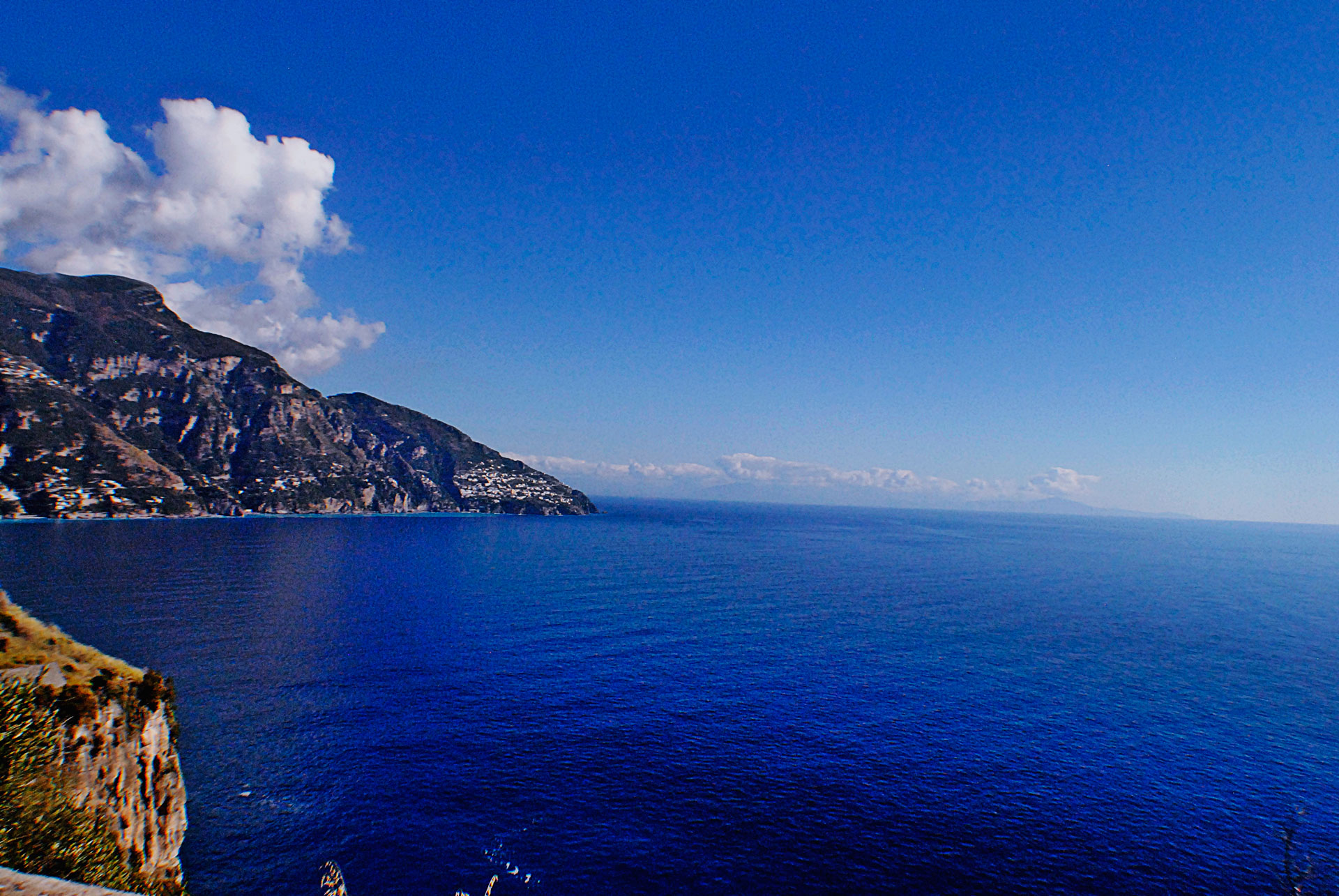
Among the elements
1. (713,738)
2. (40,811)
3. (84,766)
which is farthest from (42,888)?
(713,738)

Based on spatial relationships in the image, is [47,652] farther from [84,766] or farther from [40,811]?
[40,811]

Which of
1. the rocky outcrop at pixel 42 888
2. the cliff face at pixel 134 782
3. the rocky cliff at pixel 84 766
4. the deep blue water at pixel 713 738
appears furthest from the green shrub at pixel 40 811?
the rocky outcrop at pixel 42 888

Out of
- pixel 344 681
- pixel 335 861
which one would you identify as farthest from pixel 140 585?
pixel 335 861

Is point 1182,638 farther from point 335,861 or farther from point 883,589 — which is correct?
point 335,861

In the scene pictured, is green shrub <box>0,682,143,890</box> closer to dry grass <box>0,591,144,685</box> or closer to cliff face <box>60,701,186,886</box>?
cliff face <box>60,701,186,886</box>

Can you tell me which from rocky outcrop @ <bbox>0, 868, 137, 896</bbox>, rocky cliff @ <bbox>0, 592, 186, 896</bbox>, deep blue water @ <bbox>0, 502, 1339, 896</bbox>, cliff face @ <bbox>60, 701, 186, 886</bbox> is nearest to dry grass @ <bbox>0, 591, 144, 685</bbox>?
rocky cliff @ <bbox>0, 592, 186, 896</bbox>
